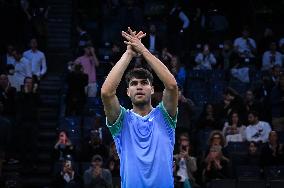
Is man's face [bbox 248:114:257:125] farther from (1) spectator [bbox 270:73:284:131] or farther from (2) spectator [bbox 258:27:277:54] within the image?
(2) spectator [bbox 258:27:277:54]

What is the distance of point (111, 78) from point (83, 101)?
33.5 feet

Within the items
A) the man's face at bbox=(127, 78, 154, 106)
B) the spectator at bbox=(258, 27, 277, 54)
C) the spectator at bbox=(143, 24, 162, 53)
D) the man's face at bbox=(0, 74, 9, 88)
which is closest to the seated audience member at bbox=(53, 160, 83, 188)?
the man's face at bbox=(0, 74, 9, 88)

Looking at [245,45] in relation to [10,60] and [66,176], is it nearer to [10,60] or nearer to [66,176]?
[10,60]

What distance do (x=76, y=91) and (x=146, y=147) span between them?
10109 millimetres

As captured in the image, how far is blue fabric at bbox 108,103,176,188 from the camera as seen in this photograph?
5895 millimetres

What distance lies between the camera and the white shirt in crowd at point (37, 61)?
55.2ft

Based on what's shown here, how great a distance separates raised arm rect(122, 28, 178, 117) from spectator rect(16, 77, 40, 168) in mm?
9063

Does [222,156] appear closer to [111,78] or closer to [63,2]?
[111,78]

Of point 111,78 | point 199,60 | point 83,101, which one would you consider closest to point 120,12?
point 199,60

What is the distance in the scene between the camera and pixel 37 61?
16859mm

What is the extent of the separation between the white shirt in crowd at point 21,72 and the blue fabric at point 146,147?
1055cm

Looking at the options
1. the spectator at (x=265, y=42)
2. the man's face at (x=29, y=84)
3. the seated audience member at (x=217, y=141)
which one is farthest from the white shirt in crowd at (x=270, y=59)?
the man's face at (x=29, y=84)

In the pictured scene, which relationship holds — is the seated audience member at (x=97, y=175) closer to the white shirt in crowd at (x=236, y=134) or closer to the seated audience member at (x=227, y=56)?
the white shirt in crowd at (x=236, y=134)

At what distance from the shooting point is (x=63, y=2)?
68.7 feet
